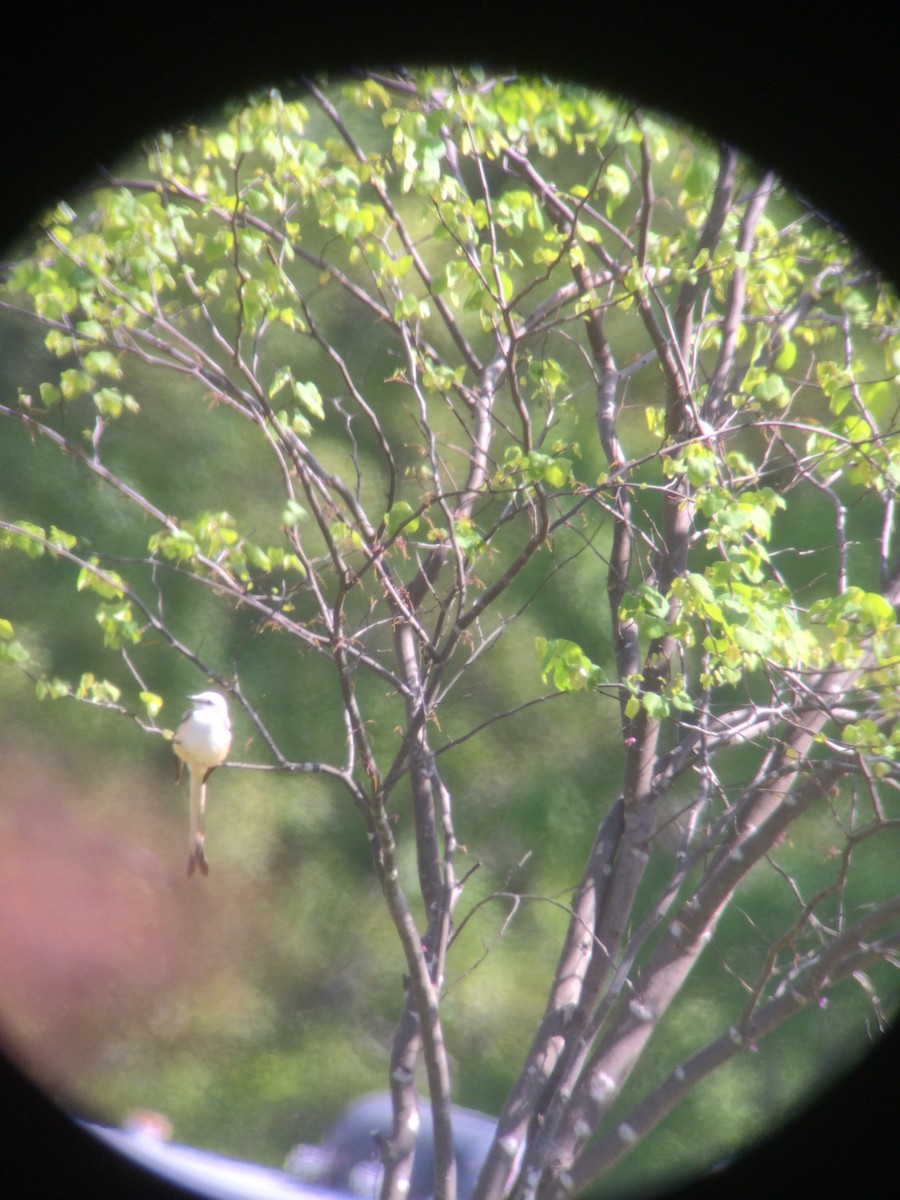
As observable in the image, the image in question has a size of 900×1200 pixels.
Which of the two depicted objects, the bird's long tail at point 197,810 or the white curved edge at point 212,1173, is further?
the bird's long tail at point 197,810

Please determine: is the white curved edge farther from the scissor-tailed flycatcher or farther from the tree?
the scissor-tailed flycatcher

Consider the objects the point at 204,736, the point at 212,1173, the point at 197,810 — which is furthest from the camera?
the point at 212,1173

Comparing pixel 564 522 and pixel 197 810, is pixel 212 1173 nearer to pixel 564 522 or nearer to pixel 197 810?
pixel 197 810

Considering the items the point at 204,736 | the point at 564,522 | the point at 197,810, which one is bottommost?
the point at 197,810

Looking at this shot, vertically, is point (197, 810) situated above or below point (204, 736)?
below

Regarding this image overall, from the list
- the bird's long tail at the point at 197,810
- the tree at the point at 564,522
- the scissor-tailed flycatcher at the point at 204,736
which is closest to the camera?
the tree at the point at 564,522

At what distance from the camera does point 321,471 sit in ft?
7.70

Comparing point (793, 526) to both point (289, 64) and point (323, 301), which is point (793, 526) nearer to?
point (323, 301)

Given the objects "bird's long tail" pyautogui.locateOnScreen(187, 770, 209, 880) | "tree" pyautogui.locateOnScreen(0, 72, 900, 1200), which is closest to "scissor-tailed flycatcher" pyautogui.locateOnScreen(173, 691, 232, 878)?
"bird's long tail" pyautogui.locateOnScreen(187, 770, 209, 880)

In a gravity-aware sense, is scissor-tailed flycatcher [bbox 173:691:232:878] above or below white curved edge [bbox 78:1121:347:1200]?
above

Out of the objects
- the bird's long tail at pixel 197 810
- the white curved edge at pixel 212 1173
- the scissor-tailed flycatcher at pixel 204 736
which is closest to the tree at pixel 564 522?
the scissor-tailed flycatcher at pixel 204 736

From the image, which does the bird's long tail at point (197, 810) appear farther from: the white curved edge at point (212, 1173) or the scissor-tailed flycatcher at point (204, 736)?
the white curved edge at point (212, 1173)

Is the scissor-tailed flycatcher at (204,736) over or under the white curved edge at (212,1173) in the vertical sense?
over

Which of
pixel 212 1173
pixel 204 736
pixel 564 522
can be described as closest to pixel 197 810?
pixel 204 736
